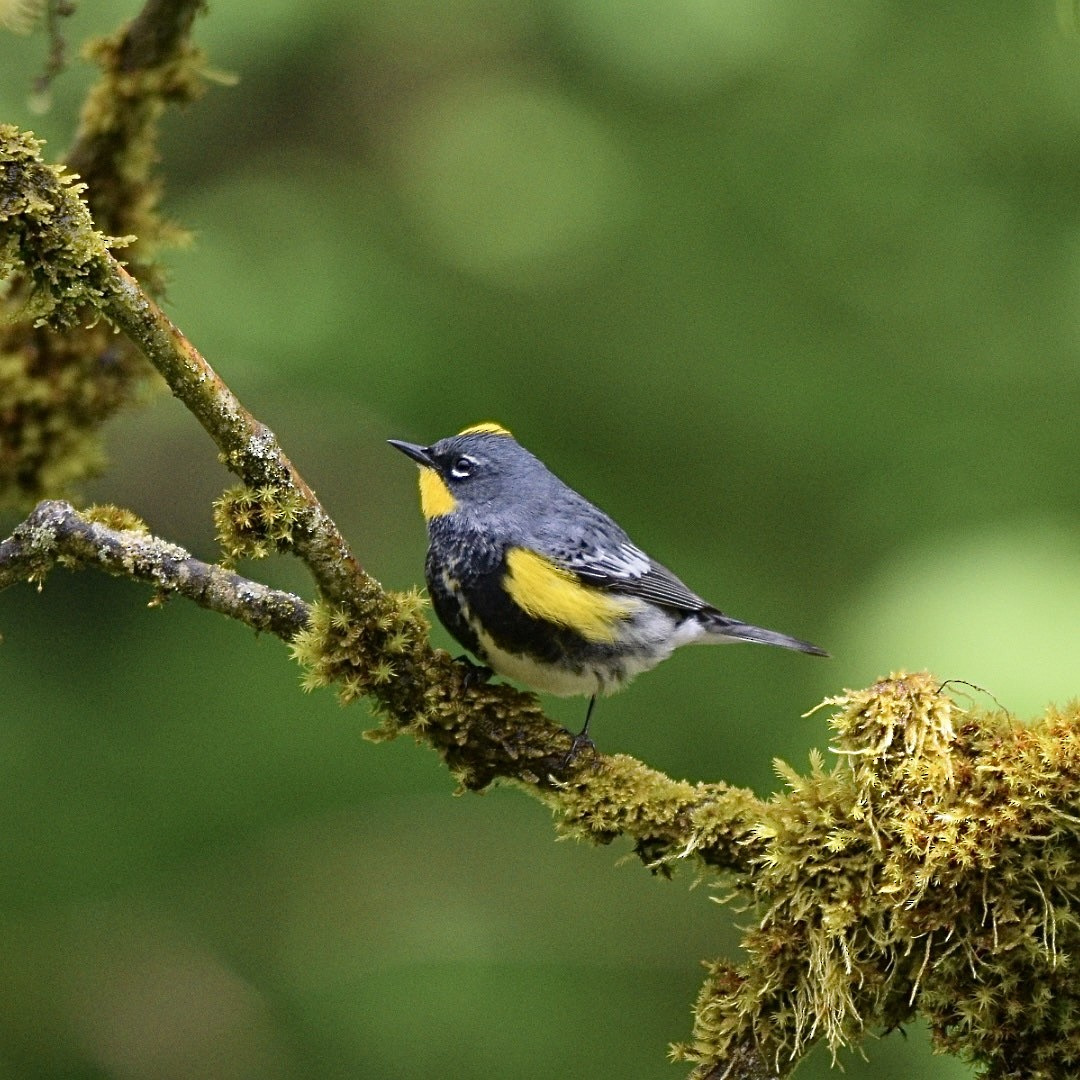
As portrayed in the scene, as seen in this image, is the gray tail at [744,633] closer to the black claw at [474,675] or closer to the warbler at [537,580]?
the warbler at [537,580]

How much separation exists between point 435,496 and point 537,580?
496 mm

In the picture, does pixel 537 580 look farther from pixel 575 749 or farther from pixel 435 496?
pixel 575 749

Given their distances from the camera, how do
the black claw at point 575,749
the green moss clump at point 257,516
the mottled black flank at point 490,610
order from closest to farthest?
the green moss clump at point 257,516 → the black claw at point 575,749 → the mottled black flank at point 490,610

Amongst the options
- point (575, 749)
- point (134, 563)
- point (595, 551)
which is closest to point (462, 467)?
point (595, 551)

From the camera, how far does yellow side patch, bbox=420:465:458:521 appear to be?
409 cm

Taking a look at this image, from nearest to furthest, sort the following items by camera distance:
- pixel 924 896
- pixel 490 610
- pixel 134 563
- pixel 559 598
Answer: pixel 924 896
pixel 134 563
pixel 490 610
pixel 559 598

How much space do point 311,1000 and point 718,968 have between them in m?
3.28

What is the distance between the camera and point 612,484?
654 cm

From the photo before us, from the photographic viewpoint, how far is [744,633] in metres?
4.52

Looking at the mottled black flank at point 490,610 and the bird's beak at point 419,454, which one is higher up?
the bird's beak at point 419,454

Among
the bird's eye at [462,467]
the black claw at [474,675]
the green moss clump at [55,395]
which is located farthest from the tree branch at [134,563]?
the bird's eye at [462,467]

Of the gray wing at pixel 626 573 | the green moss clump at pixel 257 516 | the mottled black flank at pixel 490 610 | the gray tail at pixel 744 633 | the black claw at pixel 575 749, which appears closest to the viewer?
the green moss clump at pixel 257 516

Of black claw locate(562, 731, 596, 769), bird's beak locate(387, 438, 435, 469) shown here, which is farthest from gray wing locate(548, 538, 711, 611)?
black claw locate(562, 731, 596, 769)

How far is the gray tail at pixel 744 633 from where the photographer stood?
14.5 ft
